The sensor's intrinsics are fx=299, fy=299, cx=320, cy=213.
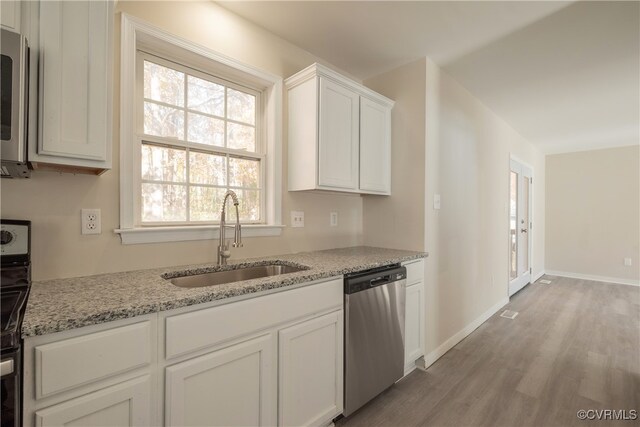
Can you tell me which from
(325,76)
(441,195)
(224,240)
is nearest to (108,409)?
(224,240)

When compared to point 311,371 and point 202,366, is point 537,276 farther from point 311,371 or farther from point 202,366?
point 202,366

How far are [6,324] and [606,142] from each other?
285 inches

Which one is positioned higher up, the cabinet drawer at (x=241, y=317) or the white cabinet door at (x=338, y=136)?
the white cabinet door at (x=338, y=136)

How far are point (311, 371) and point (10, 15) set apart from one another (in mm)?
1899

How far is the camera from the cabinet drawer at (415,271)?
7.37ft

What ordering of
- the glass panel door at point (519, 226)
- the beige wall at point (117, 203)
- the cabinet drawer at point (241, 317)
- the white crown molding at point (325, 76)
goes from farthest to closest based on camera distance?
1. the glass panel door at point (519, 226)
2. the white crown molding at point (325, 76)
3. the beige wall at point (117, 203)
4. the cabinet drawer at point (241, 317)

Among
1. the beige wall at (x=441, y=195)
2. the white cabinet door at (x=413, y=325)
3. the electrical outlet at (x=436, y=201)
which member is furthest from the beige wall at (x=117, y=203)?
the electrical outlet at (x=436, y=201)

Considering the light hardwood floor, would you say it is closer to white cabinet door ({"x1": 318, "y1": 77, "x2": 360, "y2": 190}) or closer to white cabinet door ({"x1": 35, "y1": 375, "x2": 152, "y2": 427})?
white cabinet door ({"x1": 35, "y1": 375, "x2": 152, "y2": 427})

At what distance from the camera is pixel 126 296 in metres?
1.12

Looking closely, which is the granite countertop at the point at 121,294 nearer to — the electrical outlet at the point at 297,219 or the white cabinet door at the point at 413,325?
the electrical outlet at the point at 297,219

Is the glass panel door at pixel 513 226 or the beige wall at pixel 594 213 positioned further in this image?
the beige wall at pixel 594 213

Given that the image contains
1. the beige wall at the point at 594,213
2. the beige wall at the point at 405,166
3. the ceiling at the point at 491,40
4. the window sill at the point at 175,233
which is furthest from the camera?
the beige wall at the point at 594,213

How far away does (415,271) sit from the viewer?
7.59 ft

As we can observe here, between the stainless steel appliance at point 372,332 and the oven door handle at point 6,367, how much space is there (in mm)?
1357
